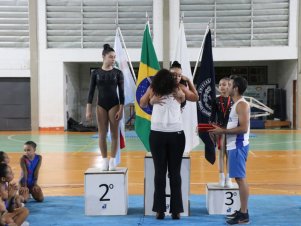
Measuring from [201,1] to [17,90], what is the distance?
28.7 feet

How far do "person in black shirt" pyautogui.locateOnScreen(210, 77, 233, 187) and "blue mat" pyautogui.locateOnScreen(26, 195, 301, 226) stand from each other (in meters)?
0.52

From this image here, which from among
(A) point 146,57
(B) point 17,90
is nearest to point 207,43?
(A) point 146,57

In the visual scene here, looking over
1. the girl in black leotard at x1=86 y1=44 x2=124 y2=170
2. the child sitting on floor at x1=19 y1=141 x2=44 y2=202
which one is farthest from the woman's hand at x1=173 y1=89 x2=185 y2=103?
the child sitting on floor at x1=19 y1=141 x2=44 y2=202

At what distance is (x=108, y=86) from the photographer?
19.9ft

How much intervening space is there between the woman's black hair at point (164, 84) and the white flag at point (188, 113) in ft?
4.23

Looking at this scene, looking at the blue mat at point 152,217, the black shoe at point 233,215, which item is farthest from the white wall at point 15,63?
the black shoe at point 233,215

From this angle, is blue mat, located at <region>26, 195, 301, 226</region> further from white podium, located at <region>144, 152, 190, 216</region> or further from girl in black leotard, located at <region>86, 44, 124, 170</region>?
girl in black leotard, located at <region>86, 44, 124, 170</region>

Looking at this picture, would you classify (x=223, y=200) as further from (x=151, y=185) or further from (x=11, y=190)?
(x=11, y=190)

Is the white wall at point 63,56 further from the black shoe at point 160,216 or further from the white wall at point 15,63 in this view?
the black shoe at point 160,216

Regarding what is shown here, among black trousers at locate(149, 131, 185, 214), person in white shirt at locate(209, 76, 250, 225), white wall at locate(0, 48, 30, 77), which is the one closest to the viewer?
person in white shirt at locate(209, 76, 250, 225)

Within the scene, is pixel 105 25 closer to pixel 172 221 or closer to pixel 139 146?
pixel 139 146

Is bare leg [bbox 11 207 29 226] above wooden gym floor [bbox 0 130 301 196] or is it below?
above

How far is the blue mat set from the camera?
5477 millimetres

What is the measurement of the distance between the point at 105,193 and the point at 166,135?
4.05 feet
